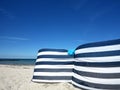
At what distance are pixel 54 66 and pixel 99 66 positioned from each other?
5.52 feet

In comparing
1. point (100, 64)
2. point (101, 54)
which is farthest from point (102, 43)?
point (100, 64)

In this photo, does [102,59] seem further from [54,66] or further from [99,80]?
[54,66]

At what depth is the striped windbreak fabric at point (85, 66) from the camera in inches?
130

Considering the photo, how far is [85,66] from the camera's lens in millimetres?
3838

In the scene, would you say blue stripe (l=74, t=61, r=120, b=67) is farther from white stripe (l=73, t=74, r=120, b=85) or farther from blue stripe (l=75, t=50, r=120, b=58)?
white stripe (l=73, t=74, r=120, b=85)

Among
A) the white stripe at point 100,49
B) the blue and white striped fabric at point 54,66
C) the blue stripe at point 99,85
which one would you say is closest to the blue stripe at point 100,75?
the blue stripe at point 99,85

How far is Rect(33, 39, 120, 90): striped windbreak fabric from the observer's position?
10.9ft

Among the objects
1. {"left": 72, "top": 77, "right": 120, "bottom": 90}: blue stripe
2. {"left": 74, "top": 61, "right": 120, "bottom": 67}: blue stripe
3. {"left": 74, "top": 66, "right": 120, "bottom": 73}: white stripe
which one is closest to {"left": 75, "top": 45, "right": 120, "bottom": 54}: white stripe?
{"left": 74, "top": 61, "right": 120, "bottom": 67}: blue stripe

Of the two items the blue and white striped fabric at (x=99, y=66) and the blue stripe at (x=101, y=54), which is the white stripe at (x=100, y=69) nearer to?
the blue and white striped fabric at (x=99, y=66)

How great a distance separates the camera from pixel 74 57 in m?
4.54

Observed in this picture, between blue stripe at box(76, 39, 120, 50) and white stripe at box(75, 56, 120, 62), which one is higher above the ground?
blue stripe at box(76, 39, 120, 50)

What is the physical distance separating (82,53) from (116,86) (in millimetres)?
1202

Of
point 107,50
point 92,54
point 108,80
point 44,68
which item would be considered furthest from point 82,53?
point 44,68

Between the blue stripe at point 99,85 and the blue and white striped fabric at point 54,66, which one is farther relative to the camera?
the blue and white striped fabric at point 54,66
